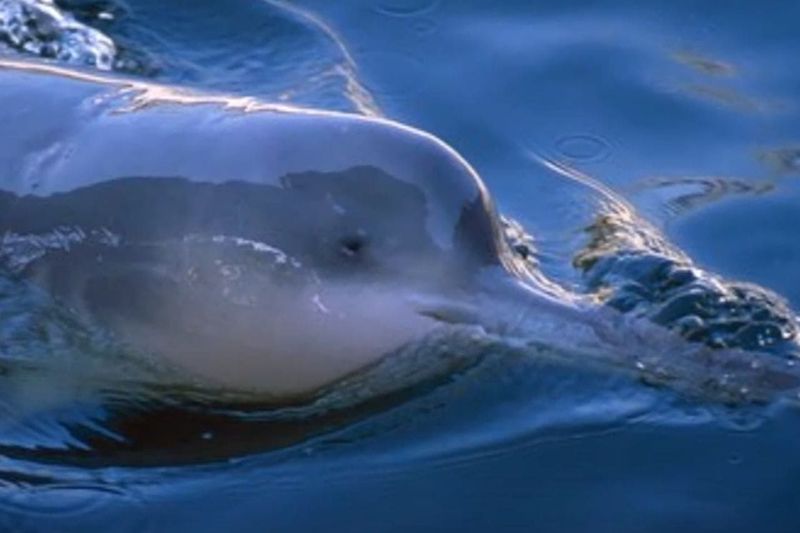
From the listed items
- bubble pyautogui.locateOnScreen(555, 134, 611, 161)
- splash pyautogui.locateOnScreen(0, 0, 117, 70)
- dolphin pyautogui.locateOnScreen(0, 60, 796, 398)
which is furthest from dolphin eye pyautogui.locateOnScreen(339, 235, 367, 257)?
splash pyautogui.locateOnScreen(0, 0, 117, 70)

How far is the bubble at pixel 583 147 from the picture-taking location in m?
7.71

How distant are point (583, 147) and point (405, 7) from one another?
1.37m

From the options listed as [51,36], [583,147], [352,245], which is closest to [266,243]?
[352,245]

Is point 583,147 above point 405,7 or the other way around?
the other way around

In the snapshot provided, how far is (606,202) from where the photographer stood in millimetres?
7246

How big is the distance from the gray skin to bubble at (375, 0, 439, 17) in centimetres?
277

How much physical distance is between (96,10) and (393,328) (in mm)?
3443

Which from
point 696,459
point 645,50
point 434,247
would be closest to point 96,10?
point 645,50

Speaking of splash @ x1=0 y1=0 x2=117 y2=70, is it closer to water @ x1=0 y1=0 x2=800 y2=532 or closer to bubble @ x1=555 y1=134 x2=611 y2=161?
water @ x1=0 y1=0 x2=800 y2=532

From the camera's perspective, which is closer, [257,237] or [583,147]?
[257,237]

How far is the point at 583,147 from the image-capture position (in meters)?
7.79

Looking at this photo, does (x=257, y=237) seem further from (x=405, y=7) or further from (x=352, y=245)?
(x=405, y=7)

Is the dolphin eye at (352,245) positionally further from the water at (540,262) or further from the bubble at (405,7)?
the bubble at (405,7)

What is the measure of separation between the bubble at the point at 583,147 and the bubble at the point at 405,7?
1226mm
